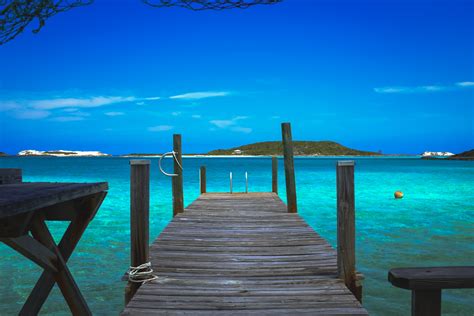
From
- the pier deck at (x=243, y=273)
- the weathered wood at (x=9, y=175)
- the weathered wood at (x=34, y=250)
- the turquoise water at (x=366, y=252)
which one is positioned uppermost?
the weathered wood at (x=9, y=175)

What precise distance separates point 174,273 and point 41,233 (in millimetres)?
1533

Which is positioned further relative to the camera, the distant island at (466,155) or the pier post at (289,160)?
the distant island at (466,155)

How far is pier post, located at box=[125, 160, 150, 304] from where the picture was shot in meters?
4.59

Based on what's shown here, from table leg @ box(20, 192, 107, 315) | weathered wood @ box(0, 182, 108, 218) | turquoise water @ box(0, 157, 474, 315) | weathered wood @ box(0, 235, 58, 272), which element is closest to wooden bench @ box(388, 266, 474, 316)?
weathered wood @ box(0, 182, 108, 218)

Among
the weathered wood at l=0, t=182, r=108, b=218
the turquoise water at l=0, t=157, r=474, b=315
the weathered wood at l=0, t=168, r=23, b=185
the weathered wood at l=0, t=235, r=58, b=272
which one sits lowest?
the turquoise water at l=0, t=157, r=474, b=315

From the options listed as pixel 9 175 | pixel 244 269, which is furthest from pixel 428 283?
pixel 9 175

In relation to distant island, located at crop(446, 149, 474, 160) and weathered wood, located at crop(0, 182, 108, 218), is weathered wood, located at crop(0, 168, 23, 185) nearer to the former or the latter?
weathered wood, located at crop(0, 182, 108, 218)

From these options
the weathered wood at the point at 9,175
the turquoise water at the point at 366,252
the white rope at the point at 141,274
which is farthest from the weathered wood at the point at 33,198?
the turquoise water at the point at 366,252

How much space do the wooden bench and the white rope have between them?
317cm

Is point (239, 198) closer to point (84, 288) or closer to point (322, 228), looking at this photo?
point (322, 228)

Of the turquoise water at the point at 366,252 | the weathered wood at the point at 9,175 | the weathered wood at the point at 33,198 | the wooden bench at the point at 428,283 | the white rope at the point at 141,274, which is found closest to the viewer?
the wooden bench at the point at 428,283

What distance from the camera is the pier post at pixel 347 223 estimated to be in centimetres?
446

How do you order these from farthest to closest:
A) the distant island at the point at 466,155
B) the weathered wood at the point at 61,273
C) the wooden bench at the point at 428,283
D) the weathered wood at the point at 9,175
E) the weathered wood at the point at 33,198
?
the distant island at the point at 466,155
the weathered wood at the point at 9,175
the weathered wood at the point at 61,273
the weathered wood at the point at 33,198
the wooden bench at the point at 428,283

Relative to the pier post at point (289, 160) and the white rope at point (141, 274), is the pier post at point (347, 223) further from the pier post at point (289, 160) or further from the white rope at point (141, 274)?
the pier post at point (289, 160)
